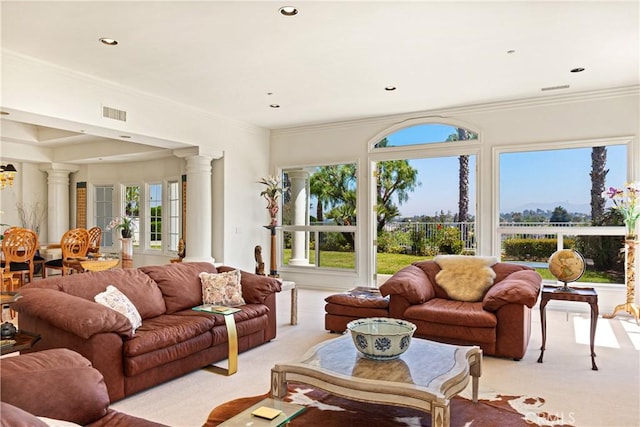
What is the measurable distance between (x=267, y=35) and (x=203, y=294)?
2520 millimetres

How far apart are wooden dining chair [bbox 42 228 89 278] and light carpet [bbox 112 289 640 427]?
A: 170 inches

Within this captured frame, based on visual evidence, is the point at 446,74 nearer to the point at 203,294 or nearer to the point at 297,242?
the point at 203,294

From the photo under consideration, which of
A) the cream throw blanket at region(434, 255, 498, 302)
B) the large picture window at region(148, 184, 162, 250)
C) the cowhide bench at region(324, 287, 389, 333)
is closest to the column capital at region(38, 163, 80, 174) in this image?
the large picture window at region(148, 184, 162, 250)

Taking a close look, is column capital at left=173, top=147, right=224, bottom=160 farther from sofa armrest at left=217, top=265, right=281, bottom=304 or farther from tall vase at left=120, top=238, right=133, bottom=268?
sofa armrest at left=217, top=265, right=281, bottom=304

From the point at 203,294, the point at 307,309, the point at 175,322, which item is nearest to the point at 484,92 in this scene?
the point at 307,309

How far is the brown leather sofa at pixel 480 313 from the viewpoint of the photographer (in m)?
3.86

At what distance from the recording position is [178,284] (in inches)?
162

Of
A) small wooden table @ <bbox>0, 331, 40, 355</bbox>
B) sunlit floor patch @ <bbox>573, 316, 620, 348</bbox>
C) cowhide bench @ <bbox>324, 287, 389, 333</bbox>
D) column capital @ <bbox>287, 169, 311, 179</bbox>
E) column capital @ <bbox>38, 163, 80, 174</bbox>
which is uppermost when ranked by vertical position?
column capital @ <bbox>38, 163, 80, 174</bbox>

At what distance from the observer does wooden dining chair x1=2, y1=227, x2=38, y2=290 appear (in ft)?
21.1

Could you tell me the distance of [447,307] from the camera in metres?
4.17

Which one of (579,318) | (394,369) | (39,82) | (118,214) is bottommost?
(579,318)

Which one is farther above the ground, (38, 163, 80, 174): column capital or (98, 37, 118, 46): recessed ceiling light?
(98, 37, 118, 46): recessed ceiling light

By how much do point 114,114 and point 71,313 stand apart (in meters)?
3.33

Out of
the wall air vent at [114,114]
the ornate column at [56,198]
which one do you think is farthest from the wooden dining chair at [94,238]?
the wall air vent at [114,114]
